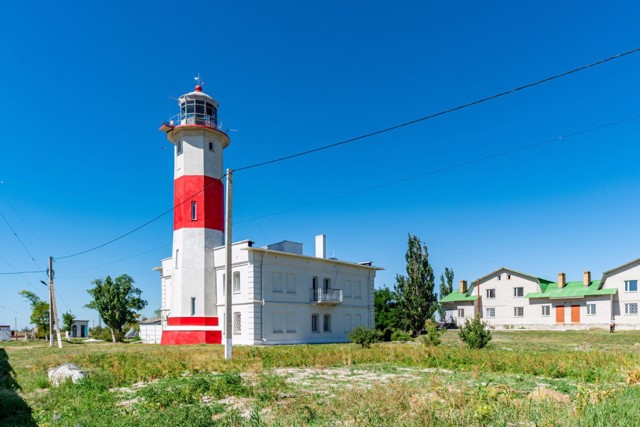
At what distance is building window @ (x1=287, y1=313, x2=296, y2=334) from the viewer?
33531 mm

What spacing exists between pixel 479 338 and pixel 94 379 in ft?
49.3

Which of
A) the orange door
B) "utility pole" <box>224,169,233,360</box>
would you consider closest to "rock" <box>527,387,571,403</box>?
"utility pole" <box>224,169,233,360</box>

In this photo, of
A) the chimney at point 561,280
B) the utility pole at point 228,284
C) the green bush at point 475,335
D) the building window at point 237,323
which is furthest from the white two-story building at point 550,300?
the utility pole at point 228,284

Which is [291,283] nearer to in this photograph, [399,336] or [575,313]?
[399,336]

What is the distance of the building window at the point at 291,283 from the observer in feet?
111

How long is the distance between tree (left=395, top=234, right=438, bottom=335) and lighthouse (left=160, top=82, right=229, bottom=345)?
20.2 m

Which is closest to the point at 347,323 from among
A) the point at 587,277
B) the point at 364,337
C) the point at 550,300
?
the point at 364,337

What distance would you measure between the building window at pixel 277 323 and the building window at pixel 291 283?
1830 millimetres

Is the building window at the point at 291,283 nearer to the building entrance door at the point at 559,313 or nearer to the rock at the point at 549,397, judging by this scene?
the rock at the point at 549,397

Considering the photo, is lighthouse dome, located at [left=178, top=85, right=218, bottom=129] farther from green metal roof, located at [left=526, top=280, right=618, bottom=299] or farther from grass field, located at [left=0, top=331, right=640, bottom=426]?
green metal roof, located at [left=526, top=280, right=618, bottom=299]

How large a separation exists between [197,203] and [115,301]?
46.7 feet

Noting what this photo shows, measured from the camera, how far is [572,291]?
48719mm

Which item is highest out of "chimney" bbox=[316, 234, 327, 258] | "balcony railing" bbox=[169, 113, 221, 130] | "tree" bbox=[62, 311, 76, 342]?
"balcony railing" bbox=[169, 113, 221, 130]

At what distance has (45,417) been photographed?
852cm
